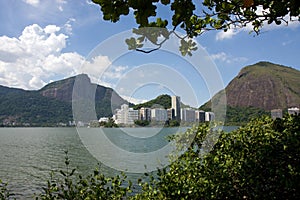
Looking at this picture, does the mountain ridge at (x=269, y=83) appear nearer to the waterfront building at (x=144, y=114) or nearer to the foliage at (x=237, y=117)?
the foliage at (x=237, y=117)

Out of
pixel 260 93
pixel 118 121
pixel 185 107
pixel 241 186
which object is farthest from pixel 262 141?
pixel 260 93

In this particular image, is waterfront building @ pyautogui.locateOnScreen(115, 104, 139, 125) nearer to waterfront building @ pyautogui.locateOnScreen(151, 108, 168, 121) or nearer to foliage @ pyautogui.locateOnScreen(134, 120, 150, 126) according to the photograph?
foliage @ pyautogui.locateOnScreen(134, 120, 150, 126)

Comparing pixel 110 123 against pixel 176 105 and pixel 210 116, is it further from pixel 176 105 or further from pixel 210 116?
pixel 210 116

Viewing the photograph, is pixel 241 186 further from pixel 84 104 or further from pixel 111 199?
pixel 84 104

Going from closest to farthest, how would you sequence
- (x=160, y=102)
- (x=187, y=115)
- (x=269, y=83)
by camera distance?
(x=160, y=102), (x=187, y=115), (x=269, y=83)

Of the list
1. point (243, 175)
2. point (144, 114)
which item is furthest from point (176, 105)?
point (243, 175)

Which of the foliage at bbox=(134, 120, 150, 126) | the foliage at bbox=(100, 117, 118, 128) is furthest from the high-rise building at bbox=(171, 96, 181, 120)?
the foliage at bbox=(100, 117, 118, 128)
